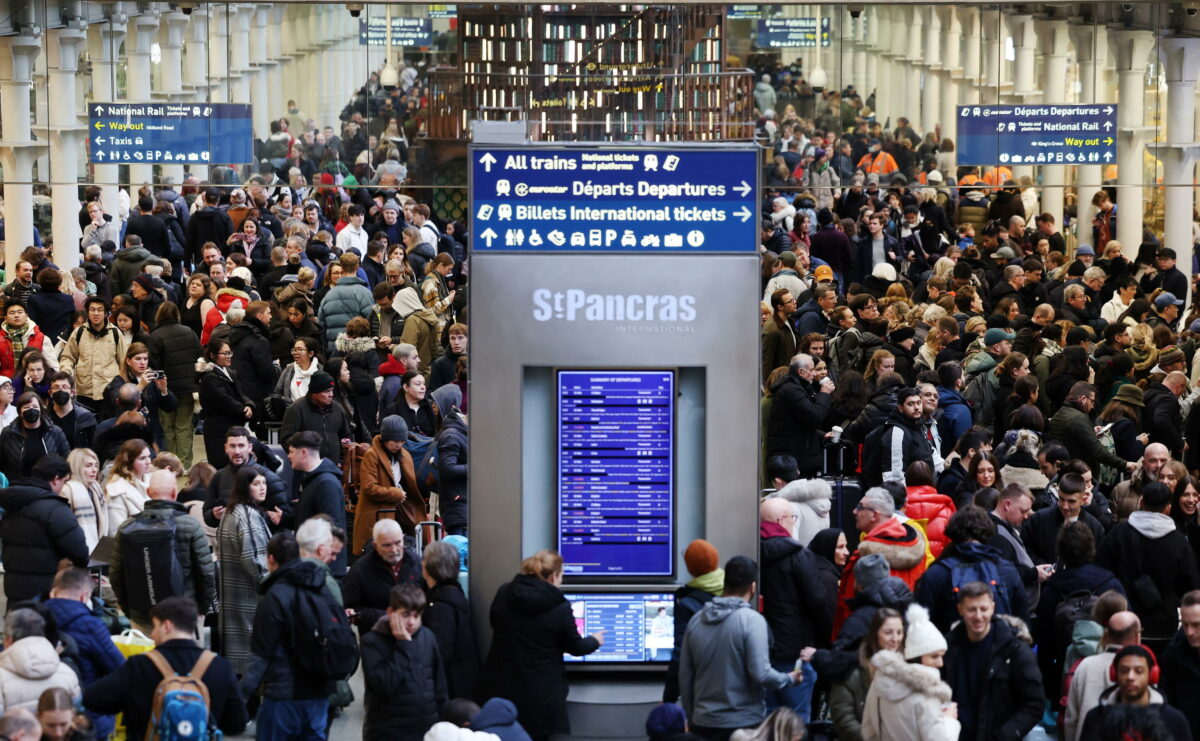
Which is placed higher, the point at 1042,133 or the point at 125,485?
the point at 1042,133

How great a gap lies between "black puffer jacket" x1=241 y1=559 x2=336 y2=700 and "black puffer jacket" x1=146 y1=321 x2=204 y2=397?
718 cm

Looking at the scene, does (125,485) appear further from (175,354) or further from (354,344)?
(175,354)

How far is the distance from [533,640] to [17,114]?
52.4 ft

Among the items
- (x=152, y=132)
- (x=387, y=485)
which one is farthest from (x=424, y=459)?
(x=152, y=132)

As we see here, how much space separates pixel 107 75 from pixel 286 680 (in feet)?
50.5

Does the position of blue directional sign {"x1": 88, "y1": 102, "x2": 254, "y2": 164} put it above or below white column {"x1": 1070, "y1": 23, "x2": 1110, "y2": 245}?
below

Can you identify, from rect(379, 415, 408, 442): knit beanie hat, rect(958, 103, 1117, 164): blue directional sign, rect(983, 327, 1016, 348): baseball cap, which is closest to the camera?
rect(379, 415, 408, 442): knit beanie hat

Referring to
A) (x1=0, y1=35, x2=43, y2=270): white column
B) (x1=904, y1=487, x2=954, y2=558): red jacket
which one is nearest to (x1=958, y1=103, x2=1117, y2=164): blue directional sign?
(x1=0, y1=35, x2=43, y2=270): white column

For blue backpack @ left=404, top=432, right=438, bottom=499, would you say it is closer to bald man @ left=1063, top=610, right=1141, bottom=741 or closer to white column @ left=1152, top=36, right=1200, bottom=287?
bald man @ left=1063, top=610, right=1141, bottom=741

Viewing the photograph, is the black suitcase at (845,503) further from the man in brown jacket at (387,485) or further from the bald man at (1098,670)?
the bald man at (1098,670)

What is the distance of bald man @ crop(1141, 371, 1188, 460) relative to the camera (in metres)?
15.9

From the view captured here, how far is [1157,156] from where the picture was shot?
24.2 metres

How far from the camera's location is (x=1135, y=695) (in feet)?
31.4

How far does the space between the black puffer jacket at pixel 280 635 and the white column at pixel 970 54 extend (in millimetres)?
15178
